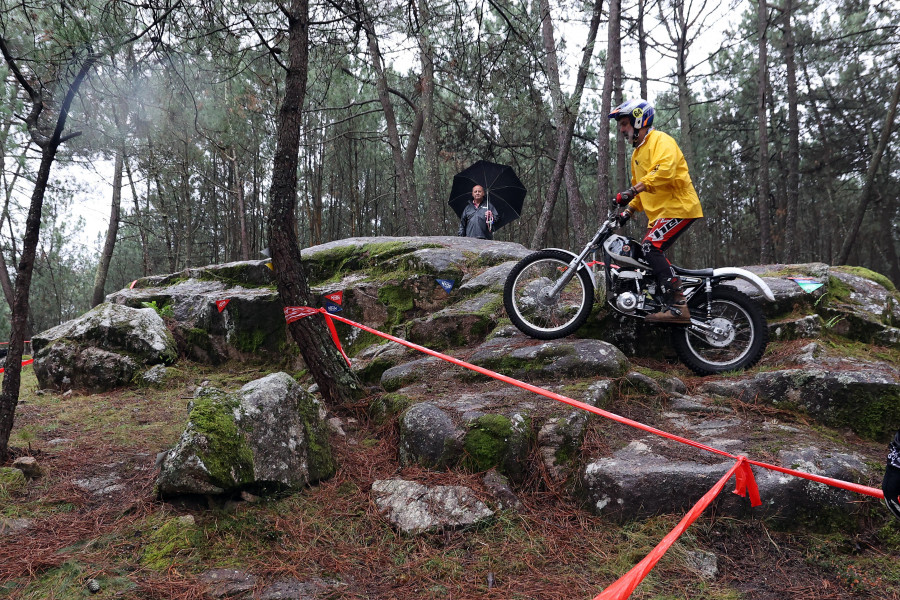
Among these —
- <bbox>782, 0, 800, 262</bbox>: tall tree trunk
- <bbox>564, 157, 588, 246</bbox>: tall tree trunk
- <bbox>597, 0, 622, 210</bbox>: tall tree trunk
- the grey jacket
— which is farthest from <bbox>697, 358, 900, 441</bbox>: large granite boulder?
<bbox>782, 0, 800, 262</bbox>: tall tree trunk

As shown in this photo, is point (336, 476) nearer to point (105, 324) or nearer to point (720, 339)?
point (720, 339)

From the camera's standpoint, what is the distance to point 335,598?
221 cm

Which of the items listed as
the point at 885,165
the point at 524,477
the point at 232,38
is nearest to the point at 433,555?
the point at 524,477

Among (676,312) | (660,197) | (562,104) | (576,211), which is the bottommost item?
(676,312)

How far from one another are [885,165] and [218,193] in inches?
931

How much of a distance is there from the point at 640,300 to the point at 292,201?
3.06 meters

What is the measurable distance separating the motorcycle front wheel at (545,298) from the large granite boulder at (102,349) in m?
4.40

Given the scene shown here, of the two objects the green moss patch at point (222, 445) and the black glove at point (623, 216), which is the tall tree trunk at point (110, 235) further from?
the black glove at point (623, 216)

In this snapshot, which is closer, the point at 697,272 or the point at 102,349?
the point at 697,272

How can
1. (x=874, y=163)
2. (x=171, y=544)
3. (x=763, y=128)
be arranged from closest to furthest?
1. (x=171, y=544)
2. (x=874, y=163)
3. (x=763, y=128)

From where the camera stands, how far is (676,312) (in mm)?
4242

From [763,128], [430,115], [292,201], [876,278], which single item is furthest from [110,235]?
[763,128]

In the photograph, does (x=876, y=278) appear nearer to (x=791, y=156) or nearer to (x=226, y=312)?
(x=226, y=312)

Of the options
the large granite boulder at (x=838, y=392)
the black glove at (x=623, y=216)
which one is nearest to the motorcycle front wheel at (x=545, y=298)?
the black glove at (x=623, y=216)
